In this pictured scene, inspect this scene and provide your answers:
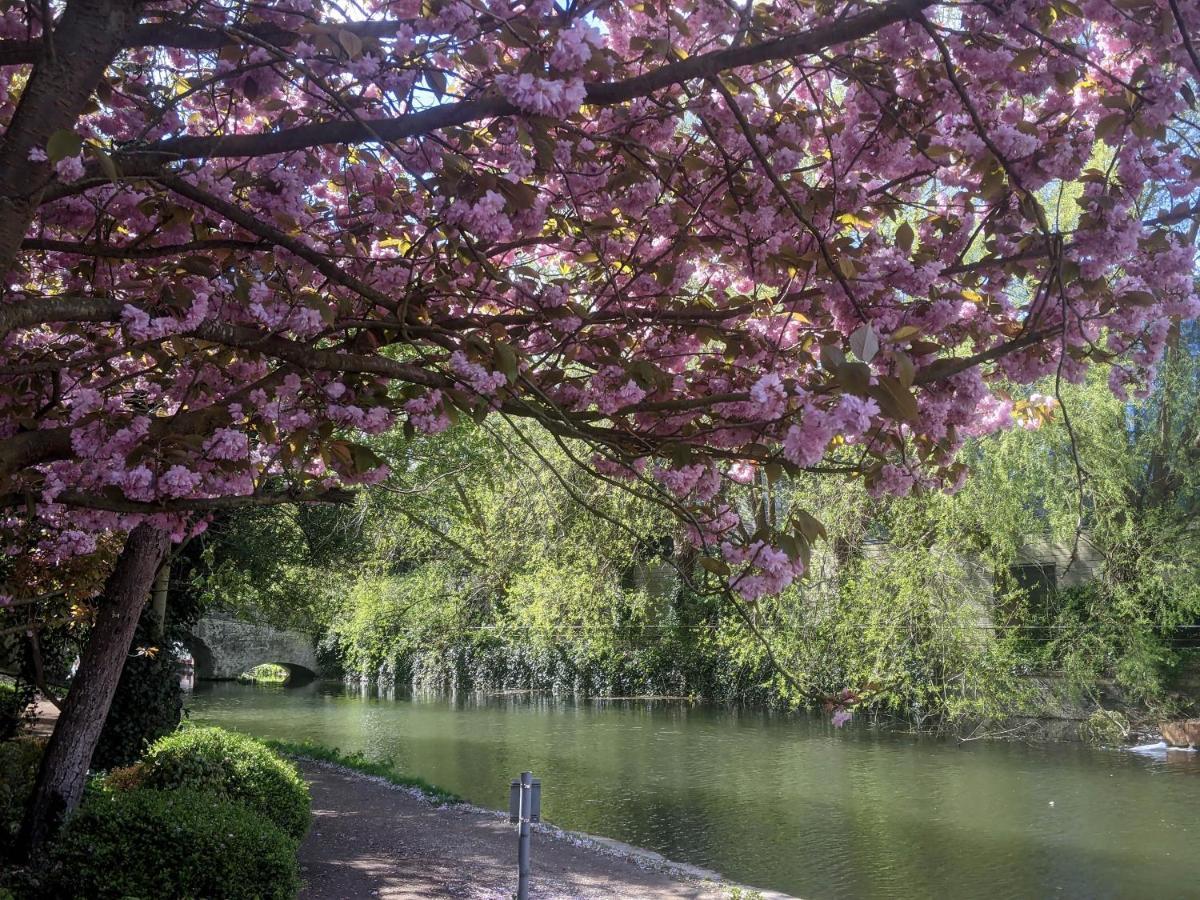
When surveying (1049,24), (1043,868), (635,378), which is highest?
(1049,24)

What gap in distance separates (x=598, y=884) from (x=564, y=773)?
18.3ft

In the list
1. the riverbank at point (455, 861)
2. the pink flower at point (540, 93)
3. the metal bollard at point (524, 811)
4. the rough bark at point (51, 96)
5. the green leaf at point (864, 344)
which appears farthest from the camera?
the riverbank at point (455, 861)

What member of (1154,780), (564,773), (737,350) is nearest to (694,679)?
(564,773)

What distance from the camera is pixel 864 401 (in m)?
1.64

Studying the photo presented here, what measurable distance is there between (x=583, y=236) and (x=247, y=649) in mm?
28390

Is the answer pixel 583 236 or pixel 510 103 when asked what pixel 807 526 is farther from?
pixel 583 236

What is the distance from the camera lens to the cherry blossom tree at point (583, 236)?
75.7 inches

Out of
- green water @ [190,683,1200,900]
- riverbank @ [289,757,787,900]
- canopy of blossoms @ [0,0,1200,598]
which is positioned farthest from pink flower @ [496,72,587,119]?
green water @ [190,683,1200,900]

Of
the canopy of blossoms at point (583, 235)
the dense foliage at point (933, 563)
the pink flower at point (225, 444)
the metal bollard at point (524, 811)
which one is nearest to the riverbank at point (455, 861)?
the metal bollard at point (524, 811)

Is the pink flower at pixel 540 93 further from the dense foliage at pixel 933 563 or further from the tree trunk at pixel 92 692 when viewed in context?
the dense foliage at pixel 933 563

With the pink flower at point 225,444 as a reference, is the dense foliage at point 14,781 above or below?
below

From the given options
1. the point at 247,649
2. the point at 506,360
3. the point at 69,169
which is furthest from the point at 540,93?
the point at 247,649

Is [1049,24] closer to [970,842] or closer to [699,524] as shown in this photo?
[699,524]

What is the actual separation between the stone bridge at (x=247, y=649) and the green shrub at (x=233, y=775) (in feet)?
73.4
